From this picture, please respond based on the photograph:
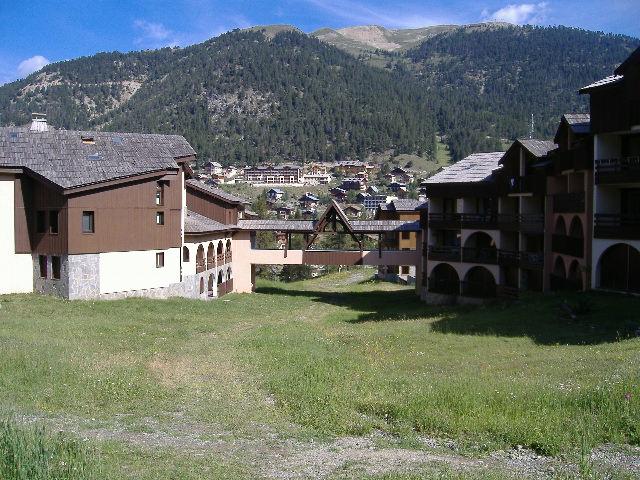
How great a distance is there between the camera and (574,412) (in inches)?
619

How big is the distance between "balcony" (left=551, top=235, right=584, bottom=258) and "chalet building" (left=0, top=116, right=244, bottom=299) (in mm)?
23393

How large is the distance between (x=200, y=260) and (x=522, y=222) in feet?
73.8

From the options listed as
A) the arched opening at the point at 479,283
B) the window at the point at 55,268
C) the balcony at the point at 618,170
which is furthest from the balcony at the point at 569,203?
the window at the point at 55,268

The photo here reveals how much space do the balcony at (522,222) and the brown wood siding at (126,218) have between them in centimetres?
2109

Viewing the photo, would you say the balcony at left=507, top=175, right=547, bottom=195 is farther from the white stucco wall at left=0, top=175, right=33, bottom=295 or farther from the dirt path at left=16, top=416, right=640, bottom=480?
the white stucco wall at left=0, top=175, right=33, bottom=295

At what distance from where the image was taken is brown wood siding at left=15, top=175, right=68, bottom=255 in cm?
3781

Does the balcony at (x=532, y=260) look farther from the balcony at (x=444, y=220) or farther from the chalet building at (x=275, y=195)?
the chalet building at (x=275, y=195)

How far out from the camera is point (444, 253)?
47938 millimetres

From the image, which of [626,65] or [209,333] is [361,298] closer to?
[209,333]

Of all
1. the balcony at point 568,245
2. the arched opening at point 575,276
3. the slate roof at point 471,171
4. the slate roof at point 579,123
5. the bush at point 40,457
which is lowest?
the bush at point 40,457

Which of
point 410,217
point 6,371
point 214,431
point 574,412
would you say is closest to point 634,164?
point 574,412

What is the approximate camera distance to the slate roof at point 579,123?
1421 inches

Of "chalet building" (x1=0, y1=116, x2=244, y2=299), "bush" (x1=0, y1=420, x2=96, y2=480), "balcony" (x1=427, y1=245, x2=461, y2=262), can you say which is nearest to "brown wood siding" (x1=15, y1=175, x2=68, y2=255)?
"chalet building" (x1=0, y1=116, x2=244, y2=299)

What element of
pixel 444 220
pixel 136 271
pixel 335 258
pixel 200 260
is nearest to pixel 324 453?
pixel 136 271
